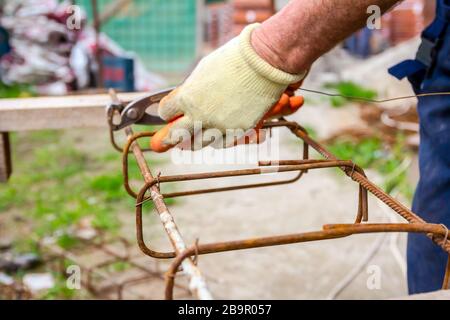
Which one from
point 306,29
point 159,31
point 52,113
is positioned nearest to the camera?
point 306,29

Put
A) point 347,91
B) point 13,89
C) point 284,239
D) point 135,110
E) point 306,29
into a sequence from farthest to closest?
point 347,91
point 13,89
point 135,110
point 306,29
point 284,239

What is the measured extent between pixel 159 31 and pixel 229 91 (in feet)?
29.0

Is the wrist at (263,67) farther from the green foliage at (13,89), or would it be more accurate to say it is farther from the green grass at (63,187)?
the green foliage at (13,89)

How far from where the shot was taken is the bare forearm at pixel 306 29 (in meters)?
1.17

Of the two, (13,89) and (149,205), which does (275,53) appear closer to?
(149,205)

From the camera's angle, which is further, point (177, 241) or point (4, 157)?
point (4, 157)

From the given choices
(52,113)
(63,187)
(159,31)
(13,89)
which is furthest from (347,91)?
(52,113)

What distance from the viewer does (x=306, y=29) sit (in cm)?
121

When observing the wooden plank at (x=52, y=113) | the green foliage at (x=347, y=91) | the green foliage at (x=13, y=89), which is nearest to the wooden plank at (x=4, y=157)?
the wooden plank at (x=52, y=113)

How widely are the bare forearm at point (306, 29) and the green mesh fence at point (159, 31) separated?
28.4ft

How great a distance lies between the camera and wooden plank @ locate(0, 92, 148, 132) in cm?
177

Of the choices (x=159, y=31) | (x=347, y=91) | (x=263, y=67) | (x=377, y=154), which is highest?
(x=159, y=31)

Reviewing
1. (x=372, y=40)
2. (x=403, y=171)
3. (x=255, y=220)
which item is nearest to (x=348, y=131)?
(x=403, y=171)
